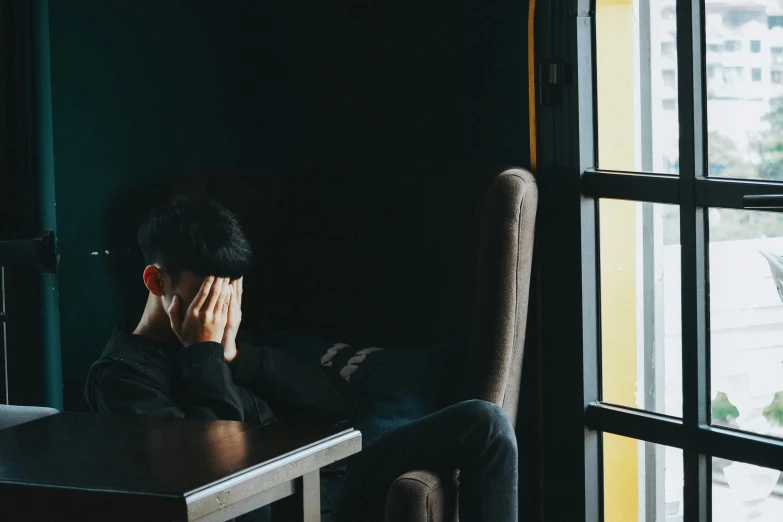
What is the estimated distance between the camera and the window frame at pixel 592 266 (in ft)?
6.76

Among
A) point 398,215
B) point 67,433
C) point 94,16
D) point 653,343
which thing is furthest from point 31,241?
point 653,343

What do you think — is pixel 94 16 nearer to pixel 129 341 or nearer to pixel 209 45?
pixel 209 45

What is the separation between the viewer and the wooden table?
1384 mm

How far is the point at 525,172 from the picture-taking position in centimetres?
233

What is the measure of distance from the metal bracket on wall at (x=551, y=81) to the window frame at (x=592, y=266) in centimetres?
1

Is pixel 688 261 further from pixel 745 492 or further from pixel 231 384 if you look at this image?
pixel 231 384

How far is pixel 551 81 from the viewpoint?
233 cm

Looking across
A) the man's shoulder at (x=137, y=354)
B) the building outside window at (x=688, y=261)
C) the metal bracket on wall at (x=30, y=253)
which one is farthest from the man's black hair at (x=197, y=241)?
the building outside window at (x=688, y=261)

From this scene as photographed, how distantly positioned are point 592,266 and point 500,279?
234 mm

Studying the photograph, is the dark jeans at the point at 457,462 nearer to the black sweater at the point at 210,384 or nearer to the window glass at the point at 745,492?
the black sweater at the point at 210,384

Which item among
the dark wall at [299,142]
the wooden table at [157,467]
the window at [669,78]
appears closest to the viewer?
the wooden table at [157,467]

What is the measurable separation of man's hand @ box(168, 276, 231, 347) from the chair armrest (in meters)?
0.66

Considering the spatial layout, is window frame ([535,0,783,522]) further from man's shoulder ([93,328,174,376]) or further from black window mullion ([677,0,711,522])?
man's shoulder ([93,328,174,376])

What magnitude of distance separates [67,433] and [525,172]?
115 cm
